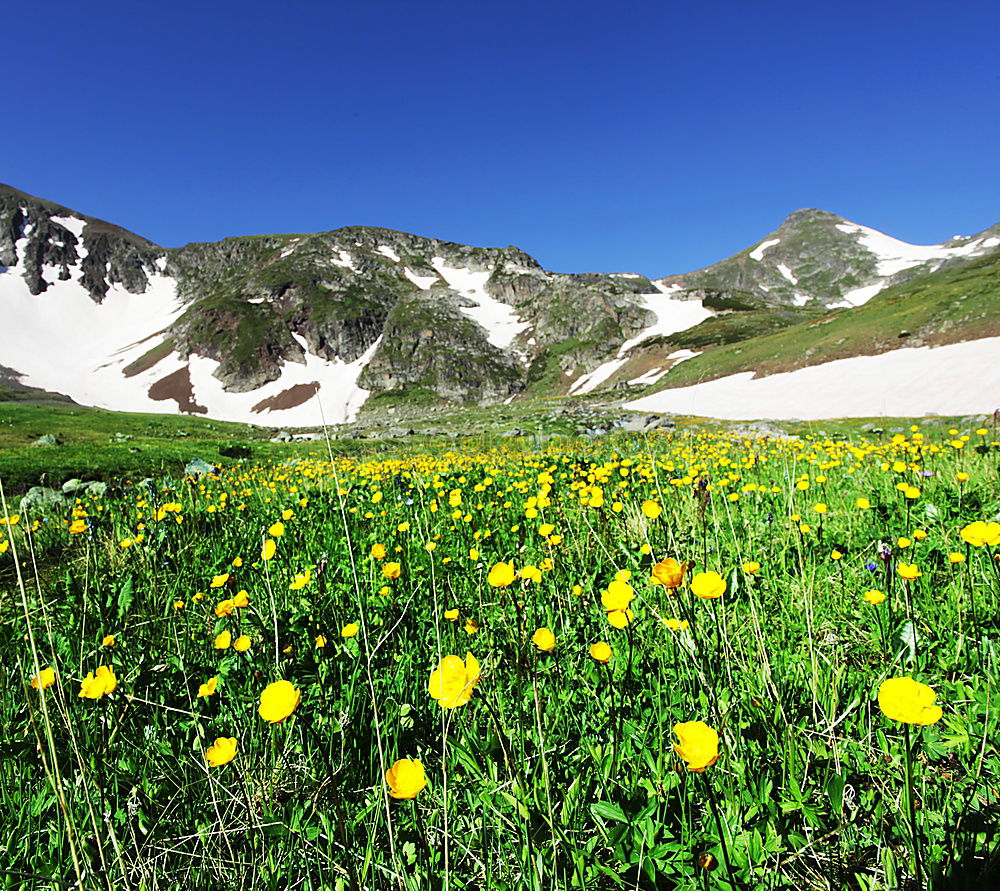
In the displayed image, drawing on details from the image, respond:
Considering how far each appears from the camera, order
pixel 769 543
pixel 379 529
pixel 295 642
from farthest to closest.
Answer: pixel 379 529 < pixel 769 543 < pixel 295 642

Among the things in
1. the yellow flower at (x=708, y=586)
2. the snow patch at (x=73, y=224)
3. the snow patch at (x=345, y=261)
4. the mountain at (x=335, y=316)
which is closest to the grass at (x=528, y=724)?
the yellow flower at (x=708, y=586)

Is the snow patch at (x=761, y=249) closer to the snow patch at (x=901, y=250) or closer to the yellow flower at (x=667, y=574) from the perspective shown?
the snow patch at (x=901, y=250)

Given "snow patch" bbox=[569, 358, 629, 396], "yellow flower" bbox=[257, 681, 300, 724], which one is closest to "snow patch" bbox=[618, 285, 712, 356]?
"snow patch" bbox=[569, 358, 629, 396]

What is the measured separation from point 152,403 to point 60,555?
109486mm

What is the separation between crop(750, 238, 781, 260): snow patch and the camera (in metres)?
188

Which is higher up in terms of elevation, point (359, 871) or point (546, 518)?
point (546, 518)

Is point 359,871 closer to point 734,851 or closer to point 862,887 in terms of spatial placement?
point 734,851

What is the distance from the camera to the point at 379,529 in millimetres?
4234

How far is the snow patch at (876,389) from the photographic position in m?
18.4

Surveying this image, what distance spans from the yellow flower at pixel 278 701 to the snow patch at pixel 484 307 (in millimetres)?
106438

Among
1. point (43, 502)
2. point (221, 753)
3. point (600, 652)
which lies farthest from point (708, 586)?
point (43, 502)

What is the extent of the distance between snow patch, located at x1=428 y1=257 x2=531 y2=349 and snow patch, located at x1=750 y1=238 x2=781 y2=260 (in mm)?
116752

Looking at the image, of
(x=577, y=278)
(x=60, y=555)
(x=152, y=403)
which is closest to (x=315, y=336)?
(x=152, y=403)

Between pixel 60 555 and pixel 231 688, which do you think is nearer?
pixel 231 688
